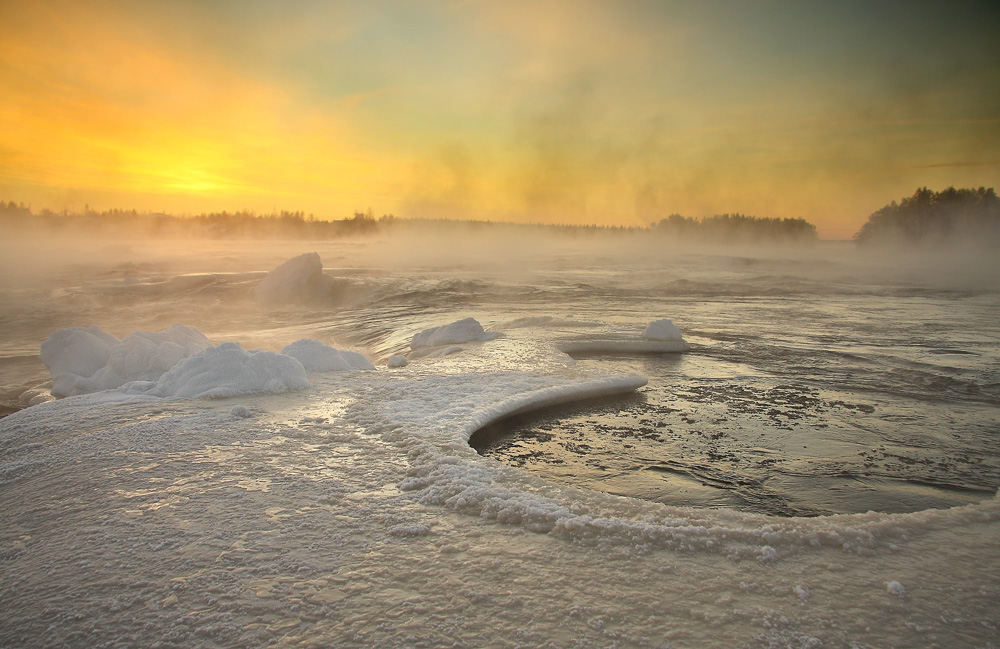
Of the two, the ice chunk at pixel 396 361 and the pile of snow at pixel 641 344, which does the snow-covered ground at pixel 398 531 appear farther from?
the pile of snow at pixel 641 344

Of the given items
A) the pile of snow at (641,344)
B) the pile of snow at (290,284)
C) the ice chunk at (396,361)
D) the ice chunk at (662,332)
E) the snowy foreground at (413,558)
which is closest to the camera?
the snowy foreground at (413,558)

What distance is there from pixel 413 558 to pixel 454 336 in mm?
6127

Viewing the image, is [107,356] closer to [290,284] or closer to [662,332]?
[662,332]

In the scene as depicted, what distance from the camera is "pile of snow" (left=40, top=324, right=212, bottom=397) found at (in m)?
6.24

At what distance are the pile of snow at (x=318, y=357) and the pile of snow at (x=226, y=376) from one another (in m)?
0.81

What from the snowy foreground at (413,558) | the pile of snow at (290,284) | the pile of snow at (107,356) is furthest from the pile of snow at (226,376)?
the pile of snow at (290,284)

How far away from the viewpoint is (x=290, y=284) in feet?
52.9

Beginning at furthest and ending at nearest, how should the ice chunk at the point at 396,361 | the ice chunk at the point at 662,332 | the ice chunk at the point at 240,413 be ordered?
the ice chunk at the point at 662,332
the ice chunk at the point at 396,361
the ice chunk at the point at 240,413

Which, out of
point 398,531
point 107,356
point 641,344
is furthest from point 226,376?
point 641,344

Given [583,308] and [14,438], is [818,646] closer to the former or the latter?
[14,438]

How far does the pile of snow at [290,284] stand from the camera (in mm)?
15977

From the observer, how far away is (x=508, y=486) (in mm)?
3184

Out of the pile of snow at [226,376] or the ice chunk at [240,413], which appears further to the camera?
the pile of snow at [226,376]

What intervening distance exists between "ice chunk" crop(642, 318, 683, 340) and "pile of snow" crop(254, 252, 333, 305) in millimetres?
11493
